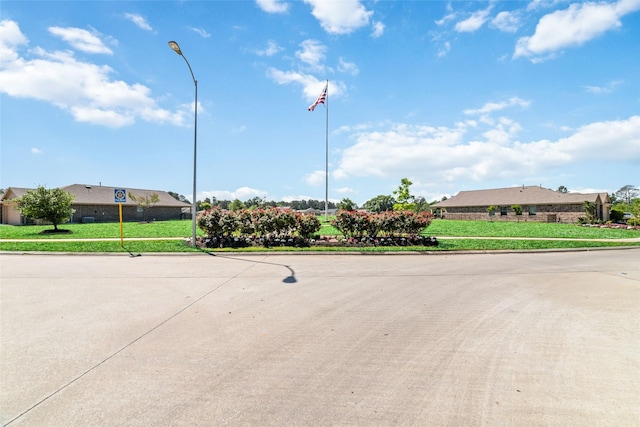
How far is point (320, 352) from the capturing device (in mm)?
3701

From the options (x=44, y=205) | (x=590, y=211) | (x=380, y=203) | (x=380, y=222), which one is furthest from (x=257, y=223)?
(x=380, y=203)

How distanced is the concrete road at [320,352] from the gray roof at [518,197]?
138 ft

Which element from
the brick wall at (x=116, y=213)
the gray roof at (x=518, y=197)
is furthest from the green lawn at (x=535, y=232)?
the brick wall at (x=116, y=213)

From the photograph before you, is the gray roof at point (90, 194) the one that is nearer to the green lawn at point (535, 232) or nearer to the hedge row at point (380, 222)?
the hedge row at point (380, 222)

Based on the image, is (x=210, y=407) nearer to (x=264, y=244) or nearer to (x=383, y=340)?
(x=383, y=340)

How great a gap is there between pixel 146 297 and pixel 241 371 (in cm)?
388

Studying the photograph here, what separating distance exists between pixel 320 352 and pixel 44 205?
26502mm

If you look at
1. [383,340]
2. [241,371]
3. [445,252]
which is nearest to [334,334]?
[383,340]

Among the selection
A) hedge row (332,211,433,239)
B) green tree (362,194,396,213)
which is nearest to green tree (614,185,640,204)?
green tree (362,194,396,213)

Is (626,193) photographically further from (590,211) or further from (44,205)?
(44,205)

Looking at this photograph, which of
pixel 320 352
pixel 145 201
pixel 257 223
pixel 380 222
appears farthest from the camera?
pixel 145 201

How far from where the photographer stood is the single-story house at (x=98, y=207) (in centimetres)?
3419

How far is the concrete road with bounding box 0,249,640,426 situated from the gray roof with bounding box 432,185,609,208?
41.9 m

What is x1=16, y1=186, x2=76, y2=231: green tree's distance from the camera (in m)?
21.4
